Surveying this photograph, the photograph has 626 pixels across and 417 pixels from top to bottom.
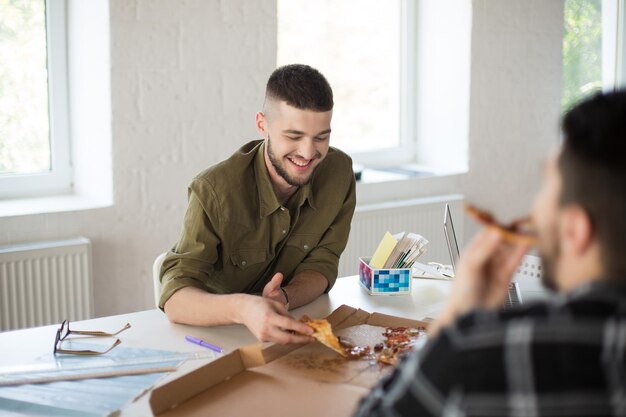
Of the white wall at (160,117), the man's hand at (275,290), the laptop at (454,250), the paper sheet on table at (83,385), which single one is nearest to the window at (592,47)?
the white wall at (160,117)

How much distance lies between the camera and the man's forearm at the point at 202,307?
205cm

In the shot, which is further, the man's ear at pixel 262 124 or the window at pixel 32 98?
the window at pixel 32 98

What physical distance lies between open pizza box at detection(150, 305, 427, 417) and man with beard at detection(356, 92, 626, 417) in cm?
61

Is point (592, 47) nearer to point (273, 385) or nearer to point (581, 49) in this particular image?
point (581, 49)

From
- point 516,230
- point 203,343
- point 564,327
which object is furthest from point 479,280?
point 203,343

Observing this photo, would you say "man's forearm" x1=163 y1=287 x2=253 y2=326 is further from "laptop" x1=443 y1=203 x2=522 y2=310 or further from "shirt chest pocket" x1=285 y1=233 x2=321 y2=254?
"laptop" x1=443 y1=203 x2=522 y2=310

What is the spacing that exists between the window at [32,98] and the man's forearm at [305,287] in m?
1.72

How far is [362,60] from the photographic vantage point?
185 inches

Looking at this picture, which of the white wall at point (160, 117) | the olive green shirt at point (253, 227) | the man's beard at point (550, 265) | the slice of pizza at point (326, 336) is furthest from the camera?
the white wall at point (160, 117)

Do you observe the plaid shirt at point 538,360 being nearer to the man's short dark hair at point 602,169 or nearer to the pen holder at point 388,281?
the man's short dark hair at point 602,169

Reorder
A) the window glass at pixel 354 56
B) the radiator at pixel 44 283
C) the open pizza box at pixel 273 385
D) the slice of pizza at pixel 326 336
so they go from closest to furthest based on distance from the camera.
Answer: the open pizza box at pixel 273 385 < the slice of pizza at pixel 326 336 < the radiator at pixel 44 283 < the window glass at pixel 354 56

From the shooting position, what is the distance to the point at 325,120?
92.5 inches

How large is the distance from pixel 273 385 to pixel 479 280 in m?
0.71

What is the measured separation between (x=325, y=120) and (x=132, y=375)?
0.92 metres
